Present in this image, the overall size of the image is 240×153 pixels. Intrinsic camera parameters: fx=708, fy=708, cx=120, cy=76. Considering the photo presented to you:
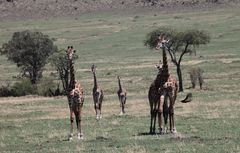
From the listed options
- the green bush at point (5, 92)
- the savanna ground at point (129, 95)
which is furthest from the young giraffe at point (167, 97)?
the green bush at point (5, 92)

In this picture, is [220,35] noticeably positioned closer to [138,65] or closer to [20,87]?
[138,65]

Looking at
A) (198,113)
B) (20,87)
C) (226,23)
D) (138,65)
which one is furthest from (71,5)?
(198,113)

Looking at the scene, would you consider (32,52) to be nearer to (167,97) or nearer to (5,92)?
(5,92)

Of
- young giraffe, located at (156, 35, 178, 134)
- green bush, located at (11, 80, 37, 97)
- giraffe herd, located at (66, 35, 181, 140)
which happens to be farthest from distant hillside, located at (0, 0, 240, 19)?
young giraffe, located at (156, 35, 178, 134)

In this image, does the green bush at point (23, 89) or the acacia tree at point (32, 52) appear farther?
the acacia tree at point (32, 52)

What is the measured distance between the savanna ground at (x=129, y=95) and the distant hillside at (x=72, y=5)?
435 centimetres

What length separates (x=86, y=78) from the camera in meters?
67.8

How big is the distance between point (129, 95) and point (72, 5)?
100547 mm

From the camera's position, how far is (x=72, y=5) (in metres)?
148

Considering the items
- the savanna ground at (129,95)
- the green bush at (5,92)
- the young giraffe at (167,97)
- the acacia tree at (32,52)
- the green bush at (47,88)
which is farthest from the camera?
the acacia tree at (32,52)

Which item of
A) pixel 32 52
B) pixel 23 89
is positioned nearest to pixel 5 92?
pixel 23 89

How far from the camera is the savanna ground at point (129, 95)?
20.8 meters

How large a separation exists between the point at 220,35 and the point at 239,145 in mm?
90435

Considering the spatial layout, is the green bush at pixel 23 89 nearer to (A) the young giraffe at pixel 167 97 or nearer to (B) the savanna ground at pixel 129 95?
(B) the savanna ground at pixel 129 95
